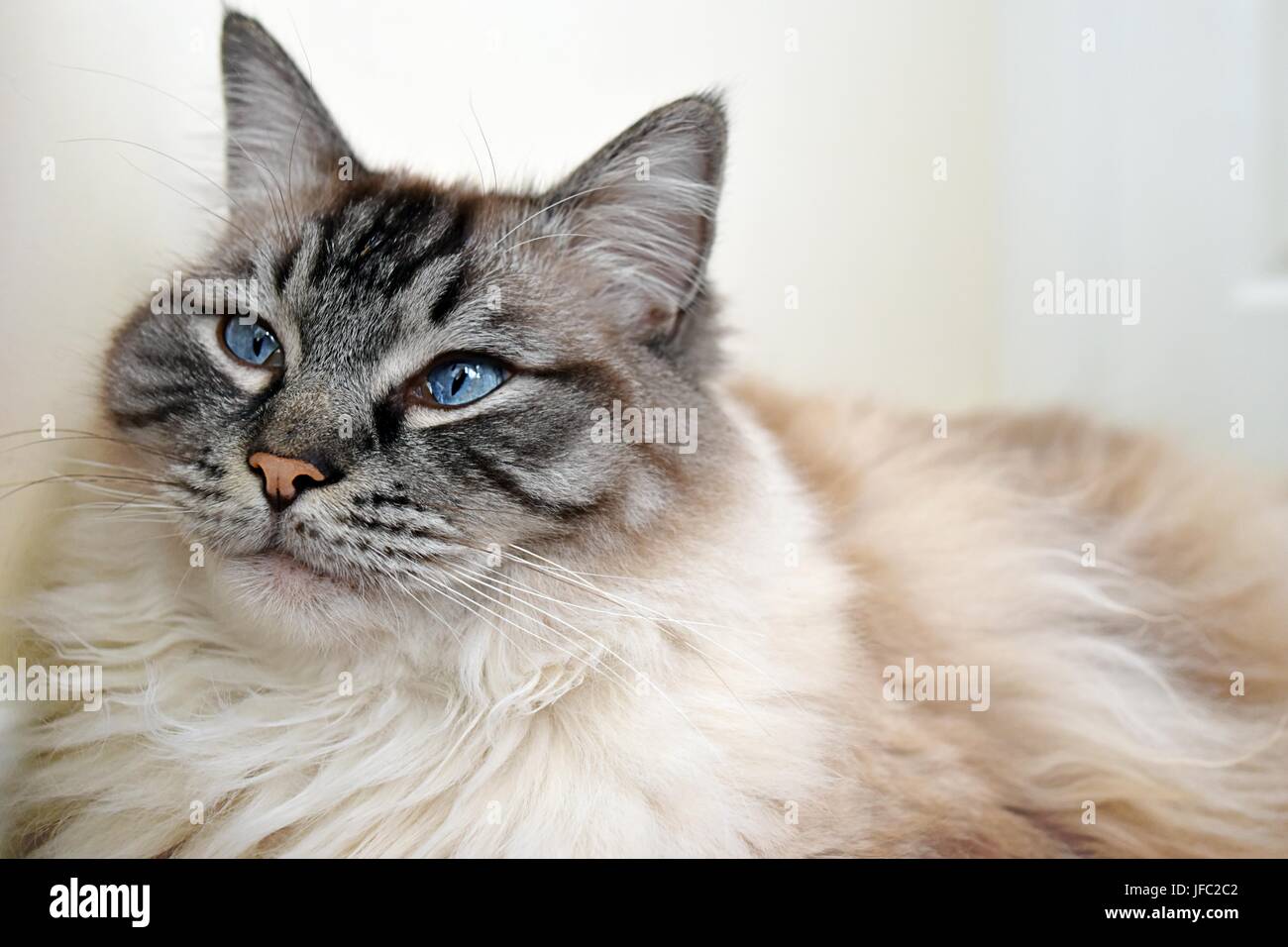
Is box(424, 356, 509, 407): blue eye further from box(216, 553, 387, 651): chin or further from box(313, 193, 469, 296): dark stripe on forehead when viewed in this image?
box(216, 553, 387, 651): chin

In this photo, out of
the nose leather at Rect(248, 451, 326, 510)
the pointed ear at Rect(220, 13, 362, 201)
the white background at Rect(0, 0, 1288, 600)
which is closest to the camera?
the nose leather at Rect(248, 451, 326, 510)

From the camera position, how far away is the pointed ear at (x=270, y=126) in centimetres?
140

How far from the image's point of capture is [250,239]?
1334 mm

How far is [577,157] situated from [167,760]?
131cm

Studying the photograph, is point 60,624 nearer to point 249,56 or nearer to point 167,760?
point 167,760

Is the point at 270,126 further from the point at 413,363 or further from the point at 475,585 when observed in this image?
the point at 475,585

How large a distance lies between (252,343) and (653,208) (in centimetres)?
55

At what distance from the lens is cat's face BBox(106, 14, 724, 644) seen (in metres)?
1.09

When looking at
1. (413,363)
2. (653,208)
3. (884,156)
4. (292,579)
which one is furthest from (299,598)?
(884,156)

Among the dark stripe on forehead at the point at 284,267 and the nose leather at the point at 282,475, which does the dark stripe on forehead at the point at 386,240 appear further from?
the nose leather at the point at 282,475

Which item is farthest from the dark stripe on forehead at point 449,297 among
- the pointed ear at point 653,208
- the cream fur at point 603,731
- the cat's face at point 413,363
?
the cream fur at point 603,731

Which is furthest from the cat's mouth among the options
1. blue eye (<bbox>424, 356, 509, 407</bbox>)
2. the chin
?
blue eye (<bbox>424, 356, 509, 407</bbox>)

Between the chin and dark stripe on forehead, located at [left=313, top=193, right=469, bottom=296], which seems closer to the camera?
the chin

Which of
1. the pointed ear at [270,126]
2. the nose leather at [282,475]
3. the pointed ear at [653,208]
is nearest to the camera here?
the nose leather at [282,475]
